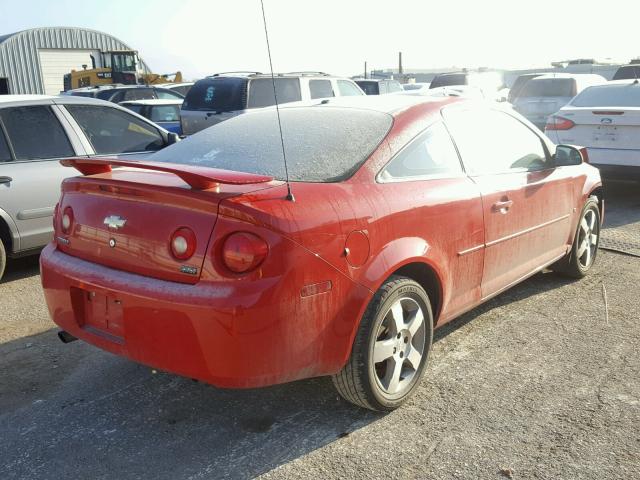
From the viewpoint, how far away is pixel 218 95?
11078 millimetres

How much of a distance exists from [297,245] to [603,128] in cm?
686

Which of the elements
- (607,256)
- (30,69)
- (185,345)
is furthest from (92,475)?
(30,69)

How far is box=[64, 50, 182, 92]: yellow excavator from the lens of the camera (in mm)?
29703

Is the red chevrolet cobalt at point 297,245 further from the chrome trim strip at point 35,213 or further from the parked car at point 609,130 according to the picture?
the parked car at point 609,130

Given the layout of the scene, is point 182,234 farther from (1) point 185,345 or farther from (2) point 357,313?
(2) point 357,313

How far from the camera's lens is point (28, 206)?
222 inches

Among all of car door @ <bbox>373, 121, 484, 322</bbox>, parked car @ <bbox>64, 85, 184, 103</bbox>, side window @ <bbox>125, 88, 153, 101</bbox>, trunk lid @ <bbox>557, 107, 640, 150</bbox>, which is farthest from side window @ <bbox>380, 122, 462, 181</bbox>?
side window @ <bbox>125, 88, 153, 101</bbox>

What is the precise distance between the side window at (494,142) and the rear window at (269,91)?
22.3ft

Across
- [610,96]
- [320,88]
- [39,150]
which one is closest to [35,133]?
[39,150]

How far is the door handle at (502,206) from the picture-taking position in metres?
4.01

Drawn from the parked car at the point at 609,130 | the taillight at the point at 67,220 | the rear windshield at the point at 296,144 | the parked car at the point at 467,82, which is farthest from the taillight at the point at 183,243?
the parked car at the point at 467,82

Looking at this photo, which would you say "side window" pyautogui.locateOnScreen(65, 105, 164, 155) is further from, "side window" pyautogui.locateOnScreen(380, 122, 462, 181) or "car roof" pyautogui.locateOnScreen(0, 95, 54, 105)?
"side window" pyautogui.locateOnScreen(380, 122, 462, 181)

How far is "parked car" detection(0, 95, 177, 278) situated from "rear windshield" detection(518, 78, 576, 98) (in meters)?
11.6

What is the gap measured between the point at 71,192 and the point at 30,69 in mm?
44119
